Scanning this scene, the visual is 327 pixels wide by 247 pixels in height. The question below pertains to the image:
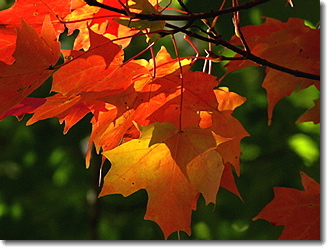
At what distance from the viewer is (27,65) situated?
1.49 feet

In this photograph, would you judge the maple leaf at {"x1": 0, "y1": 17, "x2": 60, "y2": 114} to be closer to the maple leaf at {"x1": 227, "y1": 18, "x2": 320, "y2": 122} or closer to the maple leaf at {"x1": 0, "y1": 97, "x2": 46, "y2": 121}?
the maple leaf at {"x1": 0, "y1": 97, "x2": 46, "y2": 121}

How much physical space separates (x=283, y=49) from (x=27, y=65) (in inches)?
15.8

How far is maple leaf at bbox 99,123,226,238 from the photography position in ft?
1.64

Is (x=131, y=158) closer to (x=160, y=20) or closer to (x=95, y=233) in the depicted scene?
(x=160, y=20)

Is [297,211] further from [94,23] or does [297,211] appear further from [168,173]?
[94,23]

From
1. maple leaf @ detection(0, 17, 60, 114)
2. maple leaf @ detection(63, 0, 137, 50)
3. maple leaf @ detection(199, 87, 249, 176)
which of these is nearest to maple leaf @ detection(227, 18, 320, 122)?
maple leaf @ detection(199, 87, 249, 176)

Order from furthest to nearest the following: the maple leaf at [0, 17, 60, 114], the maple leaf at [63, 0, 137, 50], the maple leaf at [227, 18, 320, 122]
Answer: the maple leaf at [227, 18, 320, 122], the maple leaf at [63, 0, 137, 50], the maple leaf at [0, 17, 60, 114]

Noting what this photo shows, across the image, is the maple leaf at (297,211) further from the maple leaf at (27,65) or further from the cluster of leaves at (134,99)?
the maple leaf at (27,65)

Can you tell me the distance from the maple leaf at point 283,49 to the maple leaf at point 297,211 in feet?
0.44

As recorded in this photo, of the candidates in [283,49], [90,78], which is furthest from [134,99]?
[283,49]

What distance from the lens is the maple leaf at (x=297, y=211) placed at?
71cm

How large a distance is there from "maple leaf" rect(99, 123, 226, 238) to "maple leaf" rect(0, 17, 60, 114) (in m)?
0.12

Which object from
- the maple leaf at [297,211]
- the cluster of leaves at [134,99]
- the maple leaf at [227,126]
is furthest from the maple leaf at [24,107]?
the maple leaf at [297,211]

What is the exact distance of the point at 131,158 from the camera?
0.54 meters
